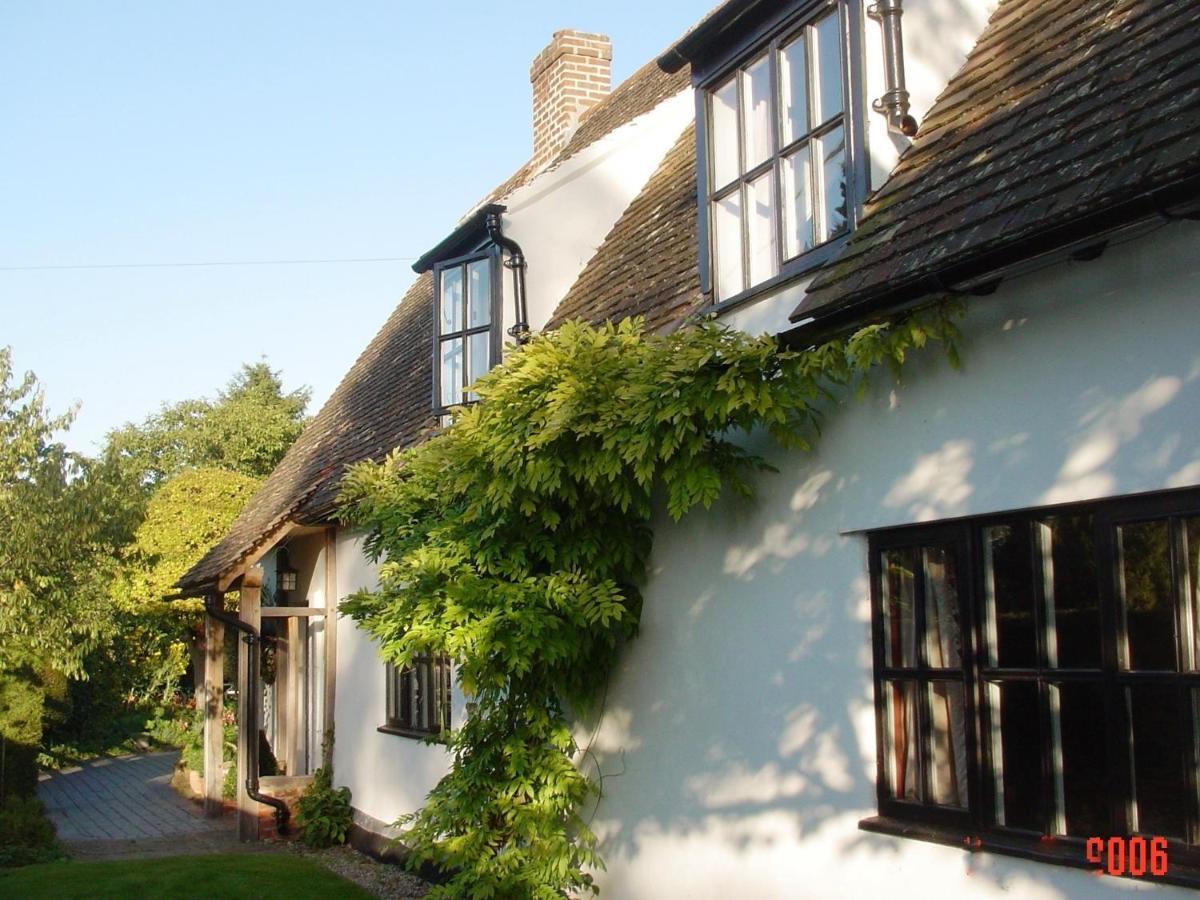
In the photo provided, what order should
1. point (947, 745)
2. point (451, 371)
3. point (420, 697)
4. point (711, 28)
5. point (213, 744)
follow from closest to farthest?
point (947, 745) < point (711, 28) < point (451, 371) < point (420, 697) < point (213, 744)

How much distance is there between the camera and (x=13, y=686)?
→ 1741 cm

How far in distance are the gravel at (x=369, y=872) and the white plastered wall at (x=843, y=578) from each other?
321 centimetres

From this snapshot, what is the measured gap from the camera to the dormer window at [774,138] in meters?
6.61

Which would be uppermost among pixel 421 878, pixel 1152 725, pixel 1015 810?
pixel 1152 725

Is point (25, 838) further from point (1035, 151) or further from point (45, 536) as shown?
point (1035, 151)

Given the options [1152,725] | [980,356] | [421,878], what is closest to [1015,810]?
[1152,725]

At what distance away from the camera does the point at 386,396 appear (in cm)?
1476

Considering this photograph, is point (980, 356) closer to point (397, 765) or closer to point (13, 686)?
point (397, 765)

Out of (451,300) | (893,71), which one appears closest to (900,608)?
(893,71)

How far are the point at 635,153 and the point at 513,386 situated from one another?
15.7 feet

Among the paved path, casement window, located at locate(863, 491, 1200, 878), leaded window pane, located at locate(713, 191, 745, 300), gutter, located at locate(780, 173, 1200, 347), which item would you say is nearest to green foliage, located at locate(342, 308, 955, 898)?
gutter, located at locate(780, 173, 1200, 347)

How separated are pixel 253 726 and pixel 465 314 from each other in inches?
229

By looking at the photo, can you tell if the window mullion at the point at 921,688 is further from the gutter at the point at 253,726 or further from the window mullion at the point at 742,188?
the gutter at the point at 253,726

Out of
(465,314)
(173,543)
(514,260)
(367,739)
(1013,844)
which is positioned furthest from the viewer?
(173,543)
